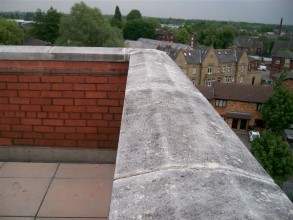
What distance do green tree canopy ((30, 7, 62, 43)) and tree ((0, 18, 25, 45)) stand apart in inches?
445

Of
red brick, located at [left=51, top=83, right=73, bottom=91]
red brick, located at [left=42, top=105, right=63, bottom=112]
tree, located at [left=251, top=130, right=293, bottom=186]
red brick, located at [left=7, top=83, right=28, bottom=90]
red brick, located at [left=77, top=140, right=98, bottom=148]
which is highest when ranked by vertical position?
red brick, located at [left=51, top=83, right=73, bottom=91]

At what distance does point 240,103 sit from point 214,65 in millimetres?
15710

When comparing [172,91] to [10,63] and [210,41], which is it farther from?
[210,41]

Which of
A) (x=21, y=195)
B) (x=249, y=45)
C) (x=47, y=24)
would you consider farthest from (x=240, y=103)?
(x=249, y=45)

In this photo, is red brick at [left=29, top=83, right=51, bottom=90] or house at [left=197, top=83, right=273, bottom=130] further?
house at [left=197, top=83, right=273, bottom=130]

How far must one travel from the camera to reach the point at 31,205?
253cm

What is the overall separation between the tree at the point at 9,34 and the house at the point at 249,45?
5296 cm

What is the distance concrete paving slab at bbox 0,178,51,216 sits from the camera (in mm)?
2449

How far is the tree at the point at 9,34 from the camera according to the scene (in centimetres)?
3938

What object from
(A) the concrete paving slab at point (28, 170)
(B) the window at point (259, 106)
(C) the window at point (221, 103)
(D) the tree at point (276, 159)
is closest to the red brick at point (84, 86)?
(A) the concrete paving slab at point (28, 170)

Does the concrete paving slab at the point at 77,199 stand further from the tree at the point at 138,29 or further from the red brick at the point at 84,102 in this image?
the tree at the point at 138,29

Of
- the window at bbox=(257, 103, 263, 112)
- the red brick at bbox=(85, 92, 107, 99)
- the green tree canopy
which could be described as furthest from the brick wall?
the green tree canopy

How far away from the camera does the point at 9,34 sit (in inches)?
1581

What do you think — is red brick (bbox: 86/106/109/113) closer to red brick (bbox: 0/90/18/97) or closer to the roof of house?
red brick (bbox: 0/90/18/97)
